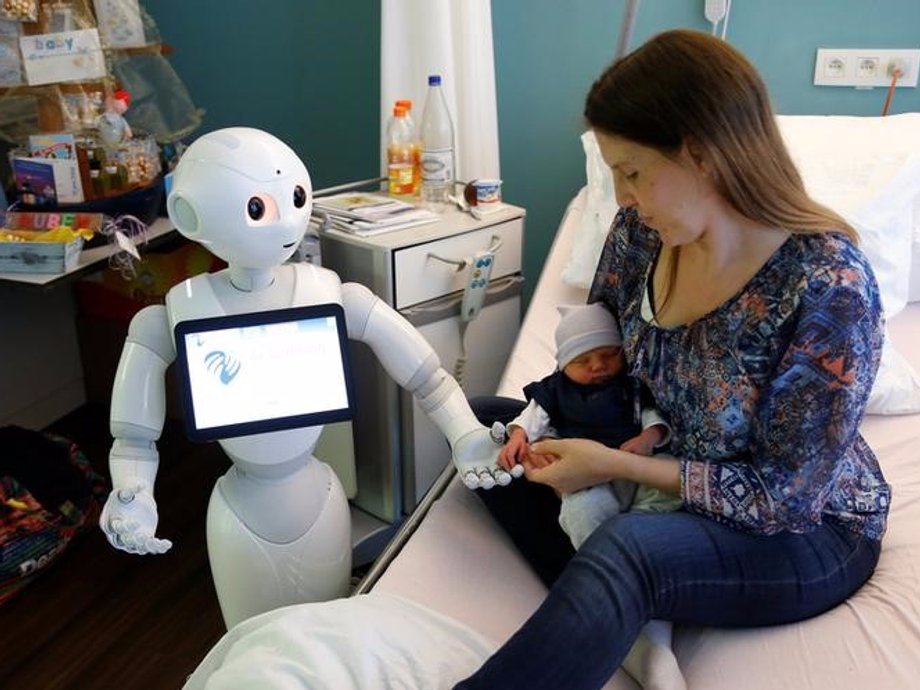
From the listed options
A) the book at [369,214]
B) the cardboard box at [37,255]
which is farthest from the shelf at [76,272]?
the book at [369,214]

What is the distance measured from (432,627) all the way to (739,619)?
37 cm

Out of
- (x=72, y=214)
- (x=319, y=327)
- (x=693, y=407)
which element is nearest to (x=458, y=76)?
(x=72, y=214)

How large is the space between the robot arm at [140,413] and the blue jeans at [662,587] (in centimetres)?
53

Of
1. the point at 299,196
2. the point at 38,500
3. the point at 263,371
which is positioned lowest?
the point at 38,500

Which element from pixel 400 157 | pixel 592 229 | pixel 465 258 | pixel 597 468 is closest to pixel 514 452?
pixel 597 468

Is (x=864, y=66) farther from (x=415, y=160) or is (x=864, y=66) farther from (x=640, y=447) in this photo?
(x=640, y=447)

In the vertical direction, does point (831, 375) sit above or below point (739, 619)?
above

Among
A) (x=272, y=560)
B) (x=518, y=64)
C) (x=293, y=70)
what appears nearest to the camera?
(x=272, y=560)

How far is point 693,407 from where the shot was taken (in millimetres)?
1143

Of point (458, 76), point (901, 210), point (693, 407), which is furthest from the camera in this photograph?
point (458, 76)

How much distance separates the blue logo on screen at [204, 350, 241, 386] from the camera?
47.1 inches

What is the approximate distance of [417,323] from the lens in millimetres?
1801

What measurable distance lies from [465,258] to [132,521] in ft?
2.90

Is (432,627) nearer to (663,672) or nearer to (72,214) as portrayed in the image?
(663,672)
